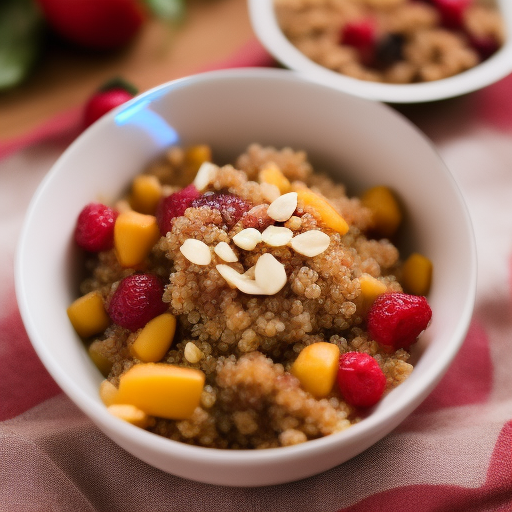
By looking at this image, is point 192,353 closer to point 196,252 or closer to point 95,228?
point 196,252

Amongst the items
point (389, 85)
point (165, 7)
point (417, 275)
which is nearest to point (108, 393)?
point (417, 275)

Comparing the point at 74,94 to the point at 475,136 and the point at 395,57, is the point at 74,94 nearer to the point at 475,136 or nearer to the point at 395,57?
the point at 395,57

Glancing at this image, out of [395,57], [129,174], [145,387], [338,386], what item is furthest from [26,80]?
[338,386]

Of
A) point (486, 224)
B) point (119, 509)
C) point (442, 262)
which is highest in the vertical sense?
point (442, 262)

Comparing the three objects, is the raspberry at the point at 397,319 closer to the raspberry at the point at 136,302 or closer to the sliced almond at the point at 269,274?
the sliced almond at the point at 269,274

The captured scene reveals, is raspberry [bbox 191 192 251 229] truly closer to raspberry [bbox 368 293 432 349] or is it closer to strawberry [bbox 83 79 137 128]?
raspberry [bbox 368 293 432 349]

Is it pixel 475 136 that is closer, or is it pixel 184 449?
pixel 184 449
